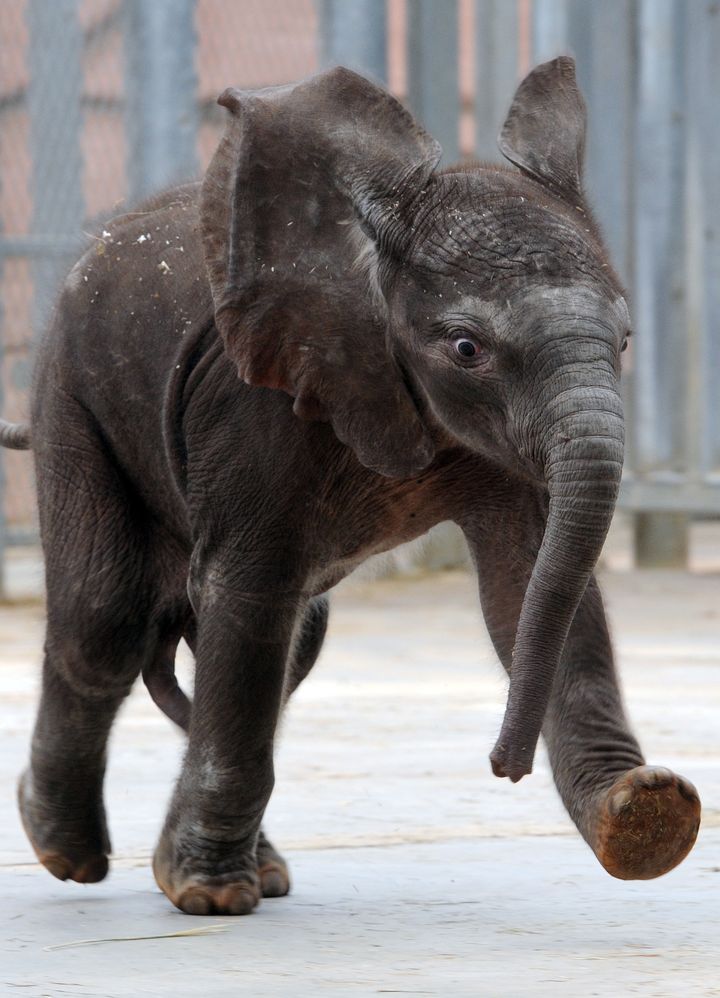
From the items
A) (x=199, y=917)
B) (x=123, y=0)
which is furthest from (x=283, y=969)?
(x=123, y=0)

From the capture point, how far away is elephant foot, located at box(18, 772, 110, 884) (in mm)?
4551

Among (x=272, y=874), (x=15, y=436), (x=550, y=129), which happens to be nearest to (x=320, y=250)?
(x=550, y=129)

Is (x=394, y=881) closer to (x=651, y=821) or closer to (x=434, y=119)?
(x=651, y=821)

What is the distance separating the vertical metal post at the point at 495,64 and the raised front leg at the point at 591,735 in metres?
8.77

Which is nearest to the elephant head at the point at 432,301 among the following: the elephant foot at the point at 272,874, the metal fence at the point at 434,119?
the elephant foot at the point at 272,874

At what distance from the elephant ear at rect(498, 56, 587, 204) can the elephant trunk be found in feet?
2.20

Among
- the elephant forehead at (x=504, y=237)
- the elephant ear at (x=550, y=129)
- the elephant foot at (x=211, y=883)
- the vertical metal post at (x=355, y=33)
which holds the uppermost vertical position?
the elephant ear at (x=550, y=129)

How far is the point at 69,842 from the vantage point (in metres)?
4.55

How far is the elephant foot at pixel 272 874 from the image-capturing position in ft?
14.5

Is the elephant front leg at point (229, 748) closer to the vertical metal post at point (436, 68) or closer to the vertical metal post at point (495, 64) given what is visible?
the vertical metal post at point (436, 68)

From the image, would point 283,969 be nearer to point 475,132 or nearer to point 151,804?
point 151,804

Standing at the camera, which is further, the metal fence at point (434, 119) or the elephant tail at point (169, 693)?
the metal fence at point (434, 119)

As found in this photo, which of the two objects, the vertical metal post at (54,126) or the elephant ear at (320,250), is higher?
the elephant ear at (320,250)

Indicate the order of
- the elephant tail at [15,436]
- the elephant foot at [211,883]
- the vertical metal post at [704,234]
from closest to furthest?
1. the elephant foot at [211,883]
2. the elephant tail at [15,436]
3. the vertical metal post at [704,234]
